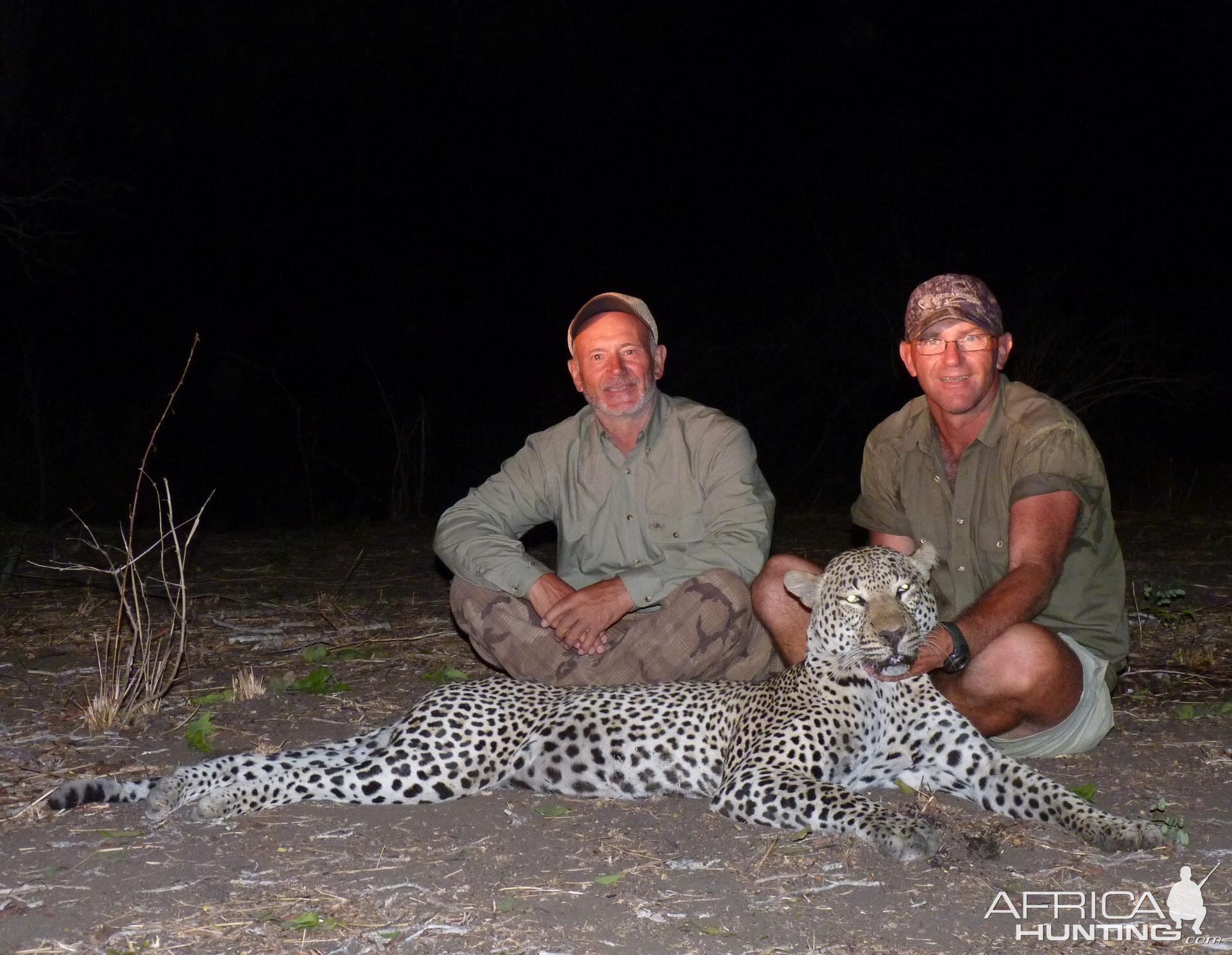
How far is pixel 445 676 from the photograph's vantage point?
468cm

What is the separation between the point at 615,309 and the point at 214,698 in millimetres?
1831

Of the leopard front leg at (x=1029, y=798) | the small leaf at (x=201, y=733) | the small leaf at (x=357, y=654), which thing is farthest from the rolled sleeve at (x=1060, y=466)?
the small leaf at (x=357, y=654)

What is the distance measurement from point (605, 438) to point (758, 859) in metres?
1.76

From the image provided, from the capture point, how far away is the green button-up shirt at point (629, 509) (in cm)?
406

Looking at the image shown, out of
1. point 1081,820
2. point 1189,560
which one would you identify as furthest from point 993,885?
point 1189,560

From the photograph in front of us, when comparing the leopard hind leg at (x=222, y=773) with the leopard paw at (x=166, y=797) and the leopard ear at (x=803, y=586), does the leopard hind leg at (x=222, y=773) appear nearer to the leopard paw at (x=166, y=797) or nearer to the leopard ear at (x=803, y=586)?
the leopard paw at (x=166, y=797)

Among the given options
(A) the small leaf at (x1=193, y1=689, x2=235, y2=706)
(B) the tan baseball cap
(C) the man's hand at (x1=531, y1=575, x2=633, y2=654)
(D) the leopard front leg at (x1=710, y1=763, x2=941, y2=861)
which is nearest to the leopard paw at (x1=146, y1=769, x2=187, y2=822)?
(A) the small leaf at (x1=193, y1=689, x2=235, y2=706)

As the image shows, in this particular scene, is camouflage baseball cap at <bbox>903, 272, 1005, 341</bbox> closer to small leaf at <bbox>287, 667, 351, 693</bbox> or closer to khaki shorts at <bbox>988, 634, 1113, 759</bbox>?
khaki shorts at <bbox>988, 634, 1113, 759</bbox>

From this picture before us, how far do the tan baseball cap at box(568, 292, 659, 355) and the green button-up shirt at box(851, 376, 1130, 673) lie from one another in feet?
2.68

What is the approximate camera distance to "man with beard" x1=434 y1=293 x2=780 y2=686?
397 centimetres

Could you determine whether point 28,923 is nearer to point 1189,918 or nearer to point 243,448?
point 1189,918

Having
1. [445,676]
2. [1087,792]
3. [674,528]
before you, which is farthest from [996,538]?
[445,676]

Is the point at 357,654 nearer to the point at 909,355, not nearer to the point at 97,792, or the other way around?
the point at 97,792

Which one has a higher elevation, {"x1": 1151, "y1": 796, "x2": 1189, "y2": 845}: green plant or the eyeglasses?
the eyeglasses
